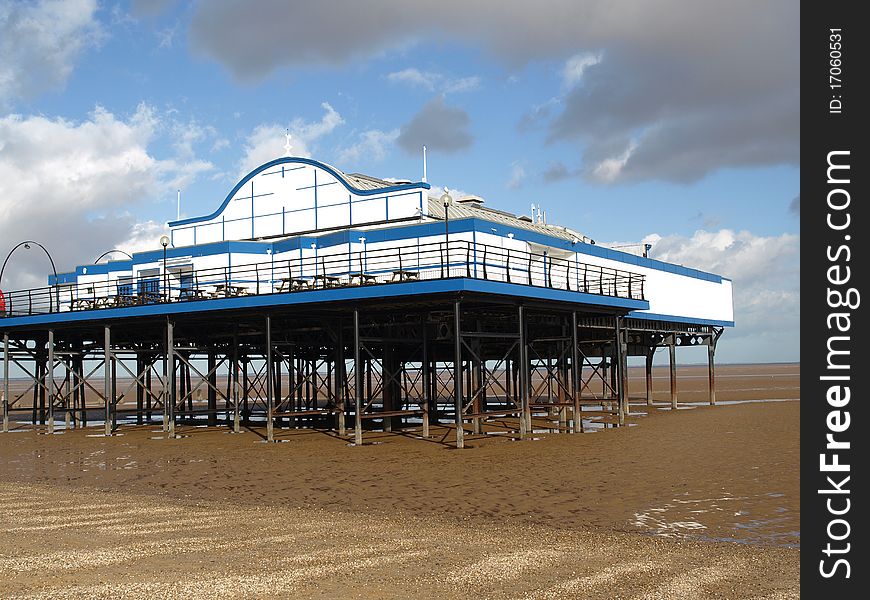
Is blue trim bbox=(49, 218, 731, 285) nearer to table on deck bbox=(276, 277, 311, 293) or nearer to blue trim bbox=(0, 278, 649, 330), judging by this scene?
table on deck bbox=(276, 277, 311, 293)

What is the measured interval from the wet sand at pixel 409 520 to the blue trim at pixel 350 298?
4.20 metres

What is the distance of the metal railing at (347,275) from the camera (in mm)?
26688

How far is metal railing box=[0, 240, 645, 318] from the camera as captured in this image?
26688 mm

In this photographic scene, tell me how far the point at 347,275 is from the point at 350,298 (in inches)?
196

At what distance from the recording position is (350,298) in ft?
79.7

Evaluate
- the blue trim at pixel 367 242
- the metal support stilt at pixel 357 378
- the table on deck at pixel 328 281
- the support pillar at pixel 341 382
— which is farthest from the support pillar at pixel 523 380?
the support pillar at pixel 341 382

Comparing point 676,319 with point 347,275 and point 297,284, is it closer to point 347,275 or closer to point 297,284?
point 347,275

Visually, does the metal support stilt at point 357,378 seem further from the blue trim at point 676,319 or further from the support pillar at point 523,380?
the blue trim at point 676,319

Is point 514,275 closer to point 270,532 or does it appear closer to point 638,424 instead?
point 638,424

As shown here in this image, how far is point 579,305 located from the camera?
29.0 m

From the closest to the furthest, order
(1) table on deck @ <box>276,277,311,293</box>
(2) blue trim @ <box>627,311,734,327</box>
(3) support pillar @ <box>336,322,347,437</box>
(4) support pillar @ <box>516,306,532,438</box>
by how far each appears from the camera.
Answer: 1. (4) support pillar @ <box>516,306,532,438</box>
2. (1) table on deck @ <box>276,277,311,293</box>
3. (3) support pillar @ <box>336,322,347,437</box>
4. (2) blue trim @ <box>627,311,734,327</box>

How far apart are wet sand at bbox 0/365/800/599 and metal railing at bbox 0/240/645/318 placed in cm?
512

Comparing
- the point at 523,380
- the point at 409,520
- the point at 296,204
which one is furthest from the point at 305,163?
the point at 409,520

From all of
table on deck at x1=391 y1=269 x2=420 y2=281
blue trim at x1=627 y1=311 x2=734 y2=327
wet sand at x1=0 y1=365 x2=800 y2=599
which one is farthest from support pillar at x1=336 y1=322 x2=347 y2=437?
blue trim at x1=627 y1=311 x2=734 y2=327
